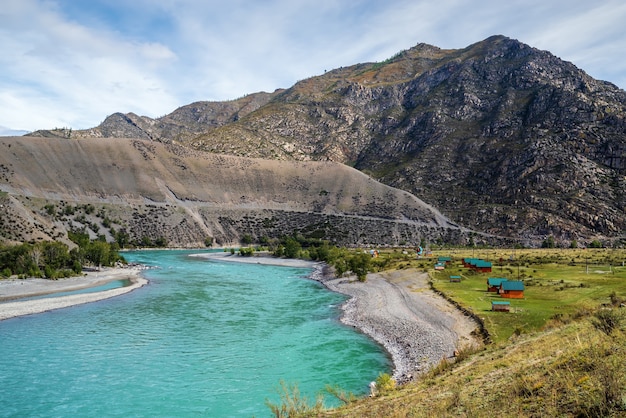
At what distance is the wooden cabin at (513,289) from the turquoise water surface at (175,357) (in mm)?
15472

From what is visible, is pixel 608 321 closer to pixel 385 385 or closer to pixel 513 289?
pixel 385 385

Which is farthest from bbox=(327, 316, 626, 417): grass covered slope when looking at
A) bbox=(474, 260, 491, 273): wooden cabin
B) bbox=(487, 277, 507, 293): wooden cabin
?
bbox=(474, 260, 491, 273): wooden cabin

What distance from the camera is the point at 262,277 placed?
73.6 metres

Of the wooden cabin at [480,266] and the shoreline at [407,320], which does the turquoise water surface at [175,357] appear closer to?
the shoreline at [407,320]

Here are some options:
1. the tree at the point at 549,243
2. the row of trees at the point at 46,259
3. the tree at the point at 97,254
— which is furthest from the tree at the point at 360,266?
the tree at the point at 549,243

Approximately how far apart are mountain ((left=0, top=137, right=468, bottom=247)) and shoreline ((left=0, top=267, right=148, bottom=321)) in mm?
55069

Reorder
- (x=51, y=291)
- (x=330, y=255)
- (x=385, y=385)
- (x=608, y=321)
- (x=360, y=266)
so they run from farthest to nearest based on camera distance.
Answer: (x=330, y=255) → (x=360, y=266) → (x=51, y=291) → (x=385, y=385) → (x=608, y=321)

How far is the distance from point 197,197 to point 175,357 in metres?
122

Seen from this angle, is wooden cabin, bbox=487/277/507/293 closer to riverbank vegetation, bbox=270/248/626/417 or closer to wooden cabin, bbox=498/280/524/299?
wooden cabin, bbox=498/280/524/299

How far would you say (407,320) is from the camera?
37000mm

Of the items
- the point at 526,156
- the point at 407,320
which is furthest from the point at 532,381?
the point at 526,156

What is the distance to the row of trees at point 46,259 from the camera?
2322 inches

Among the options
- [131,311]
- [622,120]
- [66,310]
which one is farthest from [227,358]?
[622,120]

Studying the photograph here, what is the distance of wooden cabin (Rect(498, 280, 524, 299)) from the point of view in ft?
129
